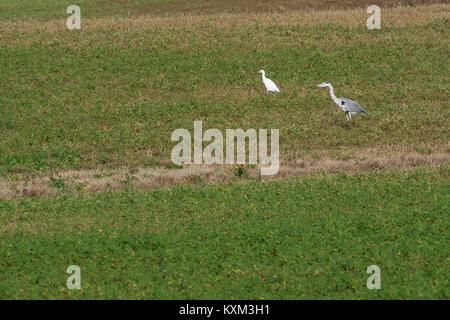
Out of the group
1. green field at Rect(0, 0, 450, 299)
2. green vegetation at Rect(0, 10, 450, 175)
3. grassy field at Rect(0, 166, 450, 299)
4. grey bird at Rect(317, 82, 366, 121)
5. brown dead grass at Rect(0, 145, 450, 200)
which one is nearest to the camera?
grassy field at Rect(0, 166, 450, 299)

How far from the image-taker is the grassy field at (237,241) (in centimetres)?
1359

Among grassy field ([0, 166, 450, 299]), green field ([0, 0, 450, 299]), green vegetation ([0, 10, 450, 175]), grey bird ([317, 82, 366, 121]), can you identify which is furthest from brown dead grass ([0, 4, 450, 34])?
grassy field ([0, 166, 450, 299])

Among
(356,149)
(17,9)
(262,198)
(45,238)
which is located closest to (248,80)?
(356,149)

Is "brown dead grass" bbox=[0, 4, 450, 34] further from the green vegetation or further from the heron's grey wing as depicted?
the heron's grey wing

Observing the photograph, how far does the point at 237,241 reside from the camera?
15.7 meters

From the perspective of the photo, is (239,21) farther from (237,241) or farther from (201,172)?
(237,241)

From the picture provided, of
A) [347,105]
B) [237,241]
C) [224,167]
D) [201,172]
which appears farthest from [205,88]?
[237,241]

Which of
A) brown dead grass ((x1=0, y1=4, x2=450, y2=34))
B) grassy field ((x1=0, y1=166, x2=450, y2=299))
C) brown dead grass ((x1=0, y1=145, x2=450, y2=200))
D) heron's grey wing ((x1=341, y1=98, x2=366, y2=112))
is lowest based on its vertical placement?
grassy field ((x1=0, y1=166, x2=450, y2=299))

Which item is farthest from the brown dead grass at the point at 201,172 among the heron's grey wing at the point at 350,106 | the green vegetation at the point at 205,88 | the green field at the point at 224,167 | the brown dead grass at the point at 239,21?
the brown dead grass at the point at 239,21

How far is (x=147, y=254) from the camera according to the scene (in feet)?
49.4

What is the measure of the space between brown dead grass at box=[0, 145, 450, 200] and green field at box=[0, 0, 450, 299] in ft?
0.32

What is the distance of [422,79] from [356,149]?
10.8m

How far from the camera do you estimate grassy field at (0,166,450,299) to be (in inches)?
535

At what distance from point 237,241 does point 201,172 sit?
6779 millimetres
